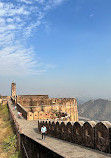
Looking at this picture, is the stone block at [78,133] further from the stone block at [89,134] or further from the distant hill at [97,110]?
the distant hill at [97,110]

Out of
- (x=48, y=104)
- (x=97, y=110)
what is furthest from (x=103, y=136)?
(x=97, y=110)

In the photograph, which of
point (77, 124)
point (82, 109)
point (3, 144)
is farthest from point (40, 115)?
point (82, 109)

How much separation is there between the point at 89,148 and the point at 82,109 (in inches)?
6703

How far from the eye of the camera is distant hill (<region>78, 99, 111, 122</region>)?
14938 centimetres

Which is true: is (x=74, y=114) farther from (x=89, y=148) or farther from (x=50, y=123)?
(x=89, y=148)

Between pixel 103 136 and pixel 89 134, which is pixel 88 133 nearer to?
pixel 89 134

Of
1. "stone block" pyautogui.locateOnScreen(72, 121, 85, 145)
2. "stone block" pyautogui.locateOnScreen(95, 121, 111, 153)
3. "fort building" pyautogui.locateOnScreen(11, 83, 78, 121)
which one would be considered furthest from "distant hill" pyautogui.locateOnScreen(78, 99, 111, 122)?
"stone block" pyautogui.locateOnScreen(95, 121, 111, 153)

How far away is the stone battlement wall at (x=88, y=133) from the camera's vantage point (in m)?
5.35

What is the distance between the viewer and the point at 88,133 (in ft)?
20.5

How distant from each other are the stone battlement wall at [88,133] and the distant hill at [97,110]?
143498 mm

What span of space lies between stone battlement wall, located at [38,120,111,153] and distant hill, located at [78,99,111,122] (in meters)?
143

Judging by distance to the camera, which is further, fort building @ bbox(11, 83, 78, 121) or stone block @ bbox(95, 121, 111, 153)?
fort building @ bbox(11, 83, 78, 121)

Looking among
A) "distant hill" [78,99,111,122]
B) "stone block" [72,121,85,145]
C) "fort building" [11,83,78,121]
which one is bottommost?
"distant hill" [78,99,111,122]

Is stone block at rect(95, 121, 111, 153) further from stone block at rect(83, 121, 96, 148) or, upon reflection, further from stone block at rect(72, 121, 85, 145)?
stone block at rect(72, 121, 85, 145)
